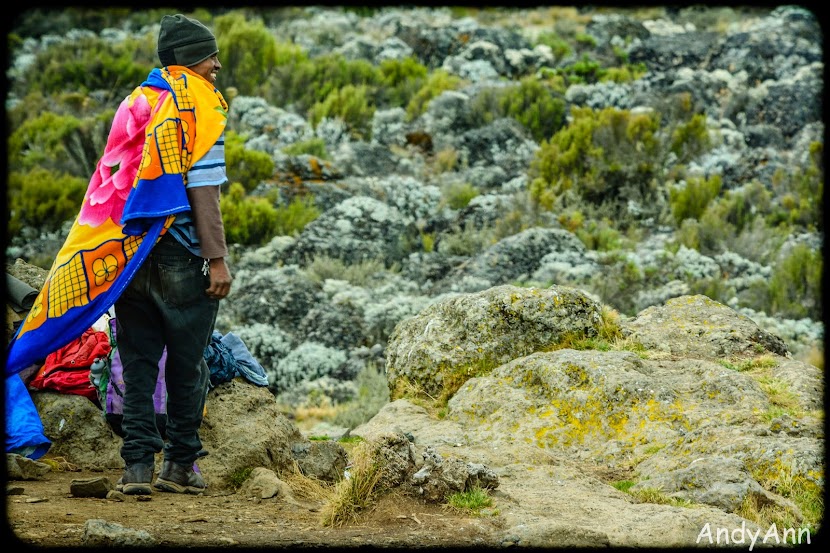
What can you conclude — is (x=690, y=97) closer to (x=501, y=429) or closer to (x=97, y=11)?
(x=501, y=429)

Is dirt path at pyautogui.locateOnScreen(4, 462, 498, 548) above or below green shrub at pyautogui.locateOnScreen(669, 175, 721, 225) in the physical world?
above

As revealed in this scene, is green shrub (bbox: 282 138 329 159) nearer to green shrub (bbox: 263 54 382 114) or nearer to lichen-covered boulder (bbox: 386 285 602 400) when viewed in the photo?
green shrub (bbox: 263 54 382 114)

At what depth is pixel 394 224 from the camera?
1441 cm

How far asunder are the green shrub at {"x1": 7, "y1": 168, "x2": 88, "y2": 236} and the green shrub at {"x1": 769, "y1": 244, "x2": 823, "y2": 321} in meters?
10.2

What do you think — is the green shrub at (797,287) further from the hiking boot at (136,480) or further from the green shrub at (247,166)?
the hiking boot at (136,480)

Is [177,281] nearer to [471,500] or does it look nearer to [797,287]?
[471,500]

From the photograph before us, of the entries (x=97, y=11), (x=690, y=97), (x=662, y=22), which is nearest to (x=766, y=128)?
(x=690, y=97)

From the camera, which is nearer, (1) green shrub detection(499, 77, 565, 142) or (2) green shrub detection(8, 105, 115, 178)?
(2) green shrub detection(8, 105, 115, 178)

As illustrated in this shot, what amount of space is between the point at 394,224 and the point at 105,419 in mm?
9186

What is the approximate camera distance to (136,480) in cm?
461

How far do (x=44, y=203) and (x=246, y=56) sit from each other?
26.0 feet

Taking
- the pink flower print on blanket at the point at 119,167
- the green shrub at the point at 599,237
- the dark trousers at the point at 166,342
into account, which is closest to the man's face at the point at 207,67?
the pink flower print on blanket at the point at 119,167

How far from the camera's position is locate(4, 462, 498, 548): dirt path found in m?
3.81

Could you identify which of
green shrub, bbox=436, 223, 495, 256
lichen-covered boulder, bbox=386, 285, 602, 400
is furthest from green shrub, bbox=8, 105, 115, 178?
lichen-covered boulder, bbox=386, 285, 602, 400
